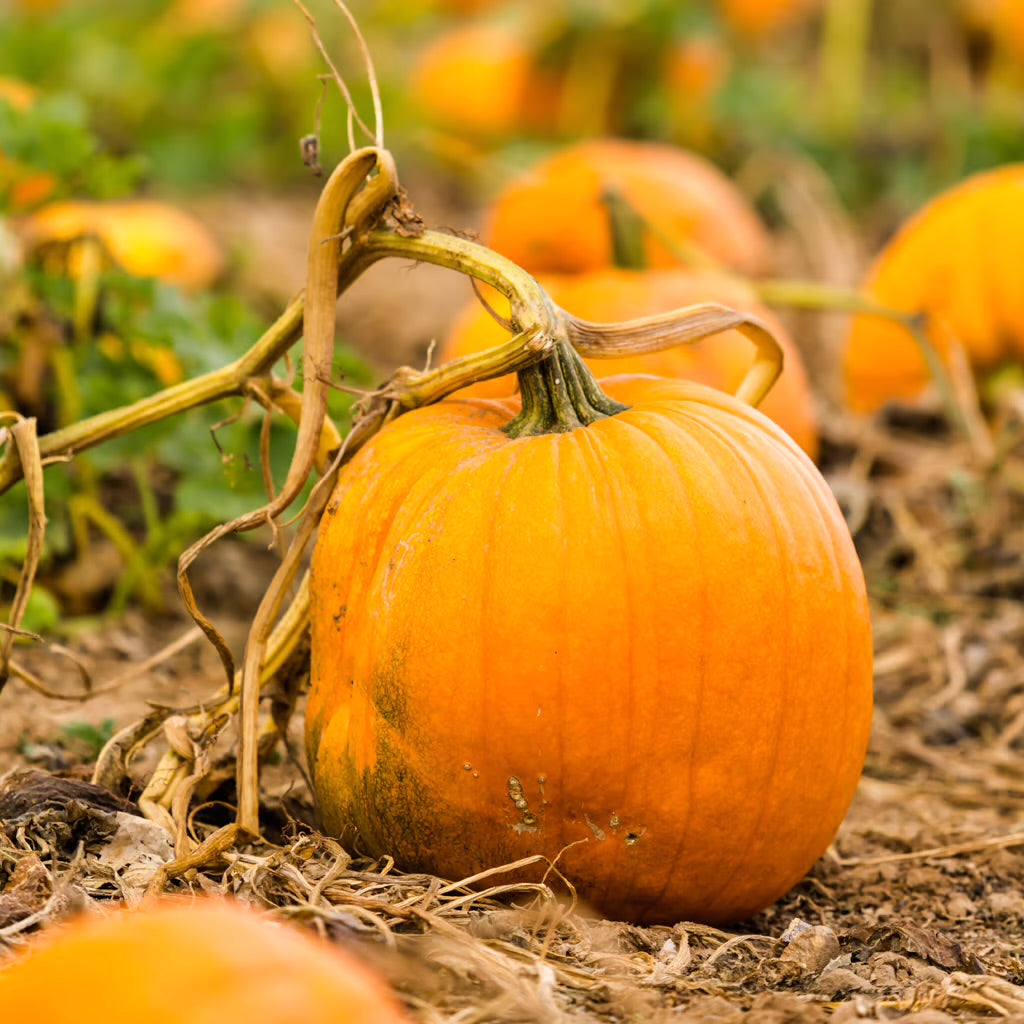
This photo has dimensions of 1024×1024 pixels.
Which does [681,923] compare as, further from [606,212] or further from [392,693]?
[606,212]

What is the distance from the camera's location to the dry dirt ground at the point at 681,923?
1.48 meters

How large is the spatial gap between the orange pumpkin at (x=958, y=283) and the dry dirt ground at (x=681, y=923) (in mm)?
720

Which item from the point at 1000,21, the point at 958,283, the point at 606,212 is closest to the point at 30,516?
the point at 606,212

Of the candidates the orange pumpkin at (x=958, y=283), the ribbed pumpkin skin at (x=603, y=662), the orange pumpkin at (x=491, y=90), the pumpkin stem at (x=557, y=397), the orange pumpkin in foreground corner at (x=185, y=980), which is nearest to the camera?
the orange pumpkin in foreground corner at (x=185, y=980)

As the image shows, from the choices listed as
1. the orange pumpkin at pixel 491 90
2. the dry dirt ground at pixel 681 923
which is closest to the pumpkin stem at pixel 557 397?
the dry dirt ground at pixel 681 923

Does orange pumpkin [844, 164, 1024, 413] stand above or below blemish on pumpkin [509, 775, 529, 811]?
above

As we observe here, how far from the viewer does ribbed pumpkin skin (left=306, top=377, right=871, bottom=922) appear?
1.75 metres

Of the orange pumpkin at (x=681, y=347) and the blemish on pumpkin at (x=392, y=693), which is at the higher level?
the orange pumpkin at (x=681, y=347)

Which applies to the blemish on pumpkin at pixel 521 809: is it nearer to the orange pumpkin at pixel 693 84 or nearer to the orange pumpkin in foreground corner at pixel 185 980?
the orange pumpkin in foreground corner at pixel 185 980

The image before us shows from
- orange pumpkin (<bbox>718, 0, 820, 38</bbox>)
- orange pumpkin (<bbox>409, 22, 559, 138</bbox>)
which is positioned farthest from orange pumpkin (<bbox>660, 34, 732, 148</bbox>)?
orange pumpkin (<bbox>409, 22, 559, 138</bbox>)

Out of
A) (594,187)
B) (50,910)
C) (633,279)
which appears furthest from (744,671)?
(594,187)

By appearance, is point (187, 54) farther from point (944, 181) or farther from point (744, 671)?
point (744, 671)

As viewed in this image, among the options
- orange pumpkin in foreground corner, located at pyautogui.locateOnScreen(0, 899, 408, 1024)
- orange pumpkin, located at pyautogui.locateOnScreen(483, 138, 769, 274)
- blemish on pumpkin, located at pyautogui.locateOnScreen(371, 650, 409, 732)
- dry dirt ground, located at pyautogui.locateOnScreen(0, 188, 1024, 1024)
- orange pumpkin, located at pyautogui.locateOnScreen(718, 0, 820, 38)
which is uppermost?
orange pumpkin, located at pyautogui.locateOnScreen(718, 0, 820, 38)

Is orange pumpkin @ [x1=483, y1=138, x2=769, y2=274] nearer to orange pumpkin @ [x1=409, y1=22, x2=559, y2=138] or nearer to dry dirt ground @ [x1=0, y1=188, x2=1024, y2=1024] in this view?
dry dirt ground @ [x1=0, y1=188, x2=1024, y2=1024]
